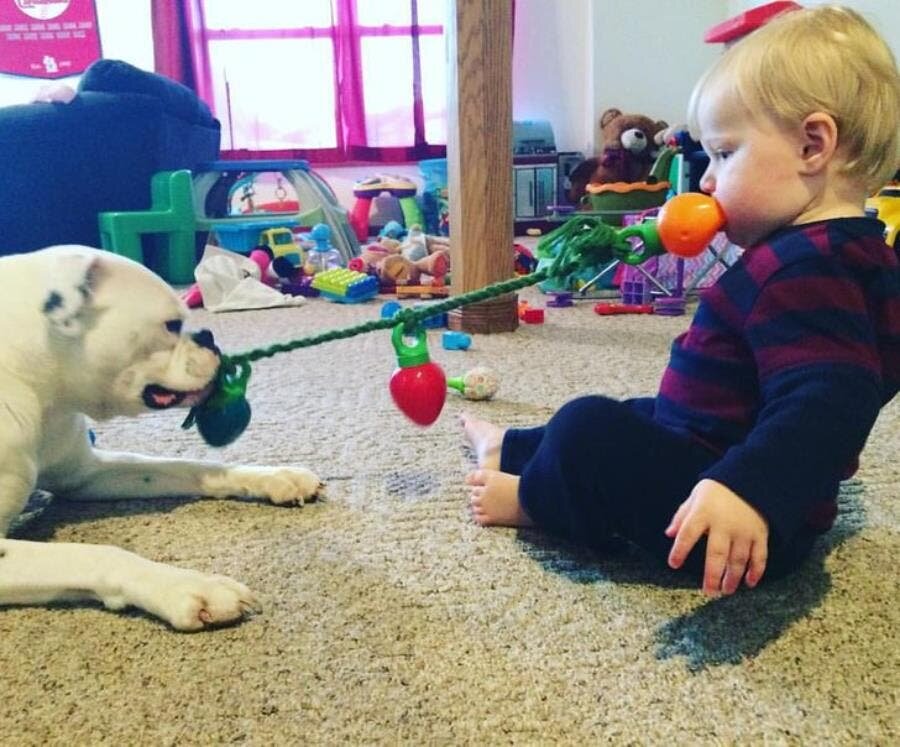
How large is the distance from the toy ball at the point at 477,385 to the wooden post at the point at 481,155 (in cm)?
52

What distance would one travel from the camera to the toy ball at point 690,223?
742 mm

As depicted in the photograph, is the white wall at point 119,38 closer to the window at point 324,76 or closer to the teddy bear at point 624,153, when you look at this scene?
the window at point 324,76

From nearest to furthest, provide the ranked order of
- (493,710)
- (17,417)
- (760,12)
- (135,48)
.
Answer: (493,710) < (17,417) < (760,12) < (135,48)

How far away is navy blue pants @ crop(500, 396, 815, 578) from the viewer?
72 cm

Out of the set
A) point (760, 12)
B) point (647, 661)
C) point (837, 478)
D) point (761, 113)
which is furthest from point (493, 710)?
point (760, 12)

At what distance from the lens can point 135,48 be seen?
4.38 m

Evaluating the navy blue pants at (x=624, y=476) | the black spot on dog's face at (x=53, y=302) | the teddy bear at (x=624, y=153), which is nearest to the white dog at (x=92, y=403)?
the black spot on dog's face at (x=53, y=302)

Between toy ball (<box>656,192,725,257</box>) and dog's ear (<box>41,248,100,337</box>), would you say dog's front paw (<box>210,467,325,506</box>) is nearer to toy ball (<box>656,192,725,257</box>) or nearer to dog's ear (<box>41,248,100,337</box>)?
dog's ear (<box>41,248,100,337</box>)

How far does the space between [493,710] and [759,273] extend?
1.30 ft

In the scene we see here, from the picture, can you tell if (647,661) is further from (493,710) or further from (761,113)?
(761,113)

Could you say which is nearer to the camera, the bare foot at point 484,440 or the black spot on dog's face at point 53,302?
the black spot on dog's face at point 53,302

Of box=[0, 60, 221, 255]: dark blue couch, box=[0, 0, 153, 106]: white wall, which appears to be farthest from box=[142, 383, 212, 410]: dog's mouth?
box=[0, 0, 153, 106]: white wall

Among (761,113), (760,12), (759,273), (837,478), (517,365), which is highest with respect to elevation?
(760,12)

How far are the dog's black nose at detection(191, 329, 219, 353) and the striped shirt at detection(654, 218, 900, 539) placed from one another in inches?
19.1
